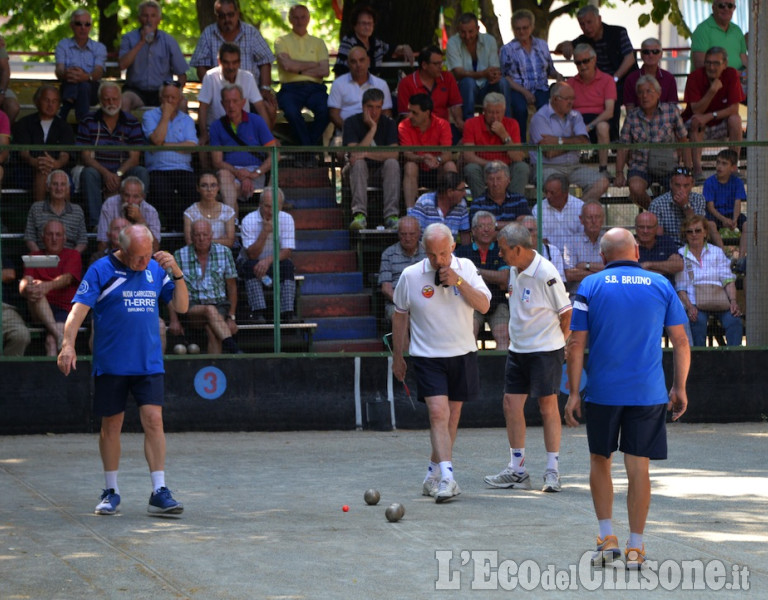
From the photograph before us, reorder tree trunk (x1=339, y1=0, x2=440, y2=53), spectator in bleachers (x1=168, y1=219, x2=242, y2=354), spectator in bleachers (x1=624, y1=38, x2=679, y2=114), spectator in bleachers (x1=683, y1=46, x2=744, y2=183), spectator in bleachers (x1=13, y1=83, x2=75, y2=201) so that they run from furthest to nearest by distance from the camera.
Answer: tree trunk (x1=339, y1=0, x2=440, y2=53) → spectator in bleachers (x1=624, y1=38, x2=679, y2=114) → spectator in bleachers (x1=683, y1=46, x2=744, y2=183) → spectator in bleachers (x1=13, y1=83, x2=75, y2=201) → spectator in bleachers (x1=168, y1=219, x2=242, y2=354)

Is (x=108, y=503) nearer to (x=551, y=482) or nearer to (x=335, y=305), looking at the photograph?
(x=551, y=482)

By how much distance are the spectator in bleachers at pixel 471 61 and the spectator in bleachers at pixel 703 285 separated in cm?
419

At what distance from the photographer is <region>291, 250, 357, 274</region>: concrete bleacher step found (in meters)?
13.2

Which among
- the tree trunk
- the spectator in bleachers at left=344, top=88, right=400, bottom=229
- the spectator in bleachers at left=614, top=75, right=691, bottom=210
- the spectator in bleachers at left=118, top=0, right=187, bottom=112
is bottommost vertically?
the spectator in bleachers at left=344, top=88, right=400, bottom=229

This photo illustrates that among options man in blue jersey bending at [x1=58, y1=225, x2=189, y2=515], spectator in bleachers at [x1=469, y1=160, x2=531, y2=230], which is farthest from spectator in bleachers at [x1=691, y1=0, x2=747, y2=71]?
man in blue jersey bending at [x1=58, y1=225, x2=189, y2=515]

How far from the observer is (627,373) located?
7113 mm

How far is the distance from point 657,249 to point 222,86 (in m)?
5.61

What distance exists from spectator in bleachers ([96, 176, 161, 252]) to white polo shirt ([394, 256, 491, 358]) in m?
4.16

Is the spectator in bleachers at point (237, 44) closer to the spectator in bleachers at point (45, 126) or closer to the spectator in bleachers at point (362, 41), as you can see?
the spectator in bleachers at point (362, 41)

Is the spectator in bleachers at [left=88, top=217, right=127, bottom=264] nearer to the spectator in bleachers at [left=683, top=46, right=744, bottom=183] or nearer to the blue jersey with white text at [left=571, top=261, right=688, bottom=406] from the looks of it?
the blue jersey with white text at [left=571, top=261, right=688, bottom=406]

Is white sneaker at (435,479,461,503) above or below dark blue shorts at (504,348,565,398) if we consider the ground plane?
below

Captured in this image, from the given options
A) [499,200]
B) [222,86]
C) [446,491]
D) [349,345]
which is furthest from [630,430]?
[222,86]

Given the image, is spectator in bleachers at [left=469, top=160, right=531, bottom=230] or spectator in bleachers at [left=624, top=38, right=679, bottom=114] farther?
spectator in bleachers at [left=624, top=38, right=679, bottom=114]

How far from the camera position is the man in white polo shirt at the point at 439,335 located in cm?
938
